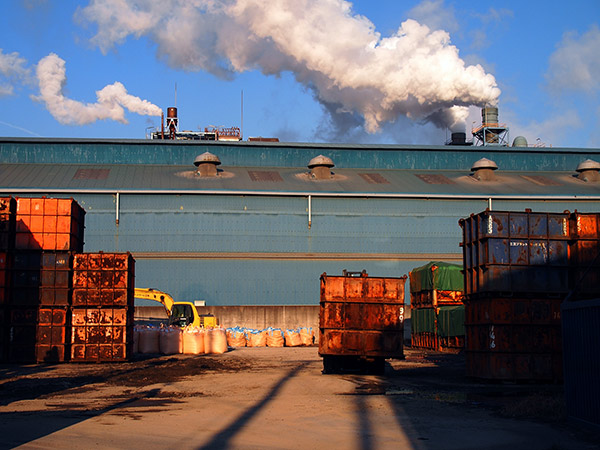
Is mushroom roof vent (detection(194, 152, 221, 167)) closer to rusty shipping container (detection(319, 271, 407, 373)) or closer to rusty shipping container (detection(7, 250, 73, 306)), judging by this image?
rusty shipping container (detection(7, 250, 73, 306))

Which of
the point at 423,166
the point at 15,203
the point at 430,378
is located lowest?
the point at 430,378

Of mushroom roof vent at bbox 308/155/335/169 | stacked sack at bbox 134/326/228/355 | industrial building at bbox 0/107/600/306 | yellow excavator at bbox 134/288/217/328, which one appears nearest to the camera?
stacked sack at bbox 134/326/228/355

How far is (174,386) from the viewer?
54.4 feet

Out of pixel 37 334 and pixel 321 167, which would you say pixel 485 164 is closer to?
pixel 321 167

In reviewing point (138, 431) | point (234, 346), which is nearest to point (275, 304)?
point (234, 346)

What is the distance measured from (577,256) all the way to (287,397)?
27.8 feet

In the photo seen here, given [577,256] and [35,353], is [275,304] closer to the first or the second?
[35,353]

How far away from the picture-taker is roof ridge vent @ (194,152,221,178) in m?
43.8

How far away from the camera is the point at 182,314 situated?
33.8 metres

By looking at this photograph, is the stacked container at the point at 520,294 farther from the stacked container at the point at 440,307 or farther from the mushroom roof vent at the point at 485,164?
the mushroom roof vent at the point at 485,164

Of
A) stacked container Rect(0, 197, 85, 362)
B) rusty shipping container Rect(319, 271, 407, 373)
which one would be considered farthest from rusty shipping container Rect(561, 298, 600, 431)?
stacked container Rect(0, 197, 85, 362)

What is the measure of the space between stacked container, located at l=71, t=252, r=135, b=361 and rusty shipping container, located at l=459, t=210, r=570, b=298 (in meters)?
12.0

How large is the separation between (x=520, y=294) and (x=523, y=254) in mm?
1025

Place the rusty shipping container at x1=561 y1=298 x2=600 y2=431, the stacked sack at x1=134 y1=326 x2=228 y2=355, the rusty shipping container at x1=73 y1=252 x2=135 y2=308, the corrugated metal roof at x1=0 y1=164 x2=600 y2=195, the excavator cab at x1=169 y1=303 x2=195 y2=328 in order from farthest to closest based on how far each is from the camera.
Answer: the corrugated metal roof at x1=0 y1=164 x2=600 y2=195
the excavator cab at x1=169 y1=303 x2=195 y2=328
the stacked sack at x1=134 y1=326 x2=228 y2=355
the rusty shipping container at x1=73 y1=252 x2=135 y2=308
the rusty shipping container at x1=561 y1=298 x2=600 y2=431
